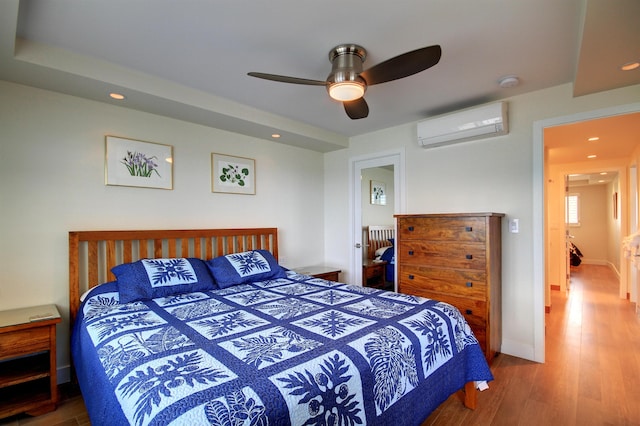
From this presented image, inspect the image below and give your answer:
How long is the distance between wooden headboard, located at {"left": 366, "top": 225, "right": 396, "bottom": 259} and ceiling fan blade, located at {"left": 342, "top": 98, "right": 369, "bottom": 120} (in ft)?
5.74

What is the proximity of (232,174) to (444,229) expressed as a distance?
7.46ft

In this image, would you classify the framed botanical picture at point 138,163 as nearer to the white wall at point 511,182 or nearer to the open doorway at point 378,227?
the open doorway at point 378,227

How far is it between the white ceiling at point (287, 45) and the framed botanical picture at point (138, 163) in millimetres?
336

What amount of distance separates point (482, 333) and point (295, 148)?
9.60 ft

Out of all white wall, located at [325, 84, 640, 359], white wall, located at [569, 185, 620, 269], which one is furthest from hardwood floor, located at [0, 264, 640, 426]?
white wall, located at [569, 185, 620, 269]

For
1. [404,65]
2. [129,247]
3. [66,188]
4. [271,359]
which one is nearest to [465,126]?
[404,65]

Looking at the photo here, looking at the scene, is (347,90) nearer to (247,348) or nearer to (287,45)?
(287,45)

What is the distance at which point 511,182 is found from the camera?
286cm

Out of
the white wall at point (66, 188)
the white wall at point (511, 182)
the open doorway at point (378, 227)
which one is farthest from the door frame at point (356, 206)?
the white wall at point (66, 188)

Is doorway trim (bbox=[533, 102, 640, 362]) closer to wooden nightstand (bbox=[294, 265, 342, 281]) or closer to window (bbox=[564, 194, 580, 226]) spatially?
wooden nightstand (bbox=[294, 265, 342, 281])

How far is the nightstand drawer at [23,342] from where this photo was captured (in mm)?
1843

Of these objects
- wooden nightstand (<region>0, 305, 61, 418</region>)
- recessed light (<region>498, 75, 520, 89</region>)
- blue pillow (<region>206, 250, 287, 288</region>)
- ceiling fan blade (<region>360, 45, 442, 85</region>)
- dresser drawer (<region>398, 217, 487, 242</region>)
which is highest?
recessed light (<region>498, 75, 520, 89</region>)

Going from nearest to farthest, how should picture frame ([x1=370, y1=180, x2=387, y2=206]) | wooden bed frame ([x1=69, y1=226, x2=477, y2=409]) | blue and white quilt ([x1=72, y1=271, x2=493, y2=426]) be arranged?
blue and white quilt ([x1=72, y1=271, x2=493, y2=426]), wooden bed frame ([x1=69, y1=226, x2=477, y2=409]), picture frame ([x1=370, y1=180, x2=387, y2=206])

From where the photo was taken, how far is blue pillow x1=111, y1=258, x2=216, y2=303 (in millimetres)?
→ 2232
